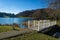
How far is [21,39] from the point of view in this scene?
246 inches

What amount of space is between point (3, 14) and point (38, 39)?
6.18 metres

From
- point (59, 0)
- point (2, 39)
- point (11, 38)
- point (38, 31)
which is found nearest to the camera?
point (2, 39)

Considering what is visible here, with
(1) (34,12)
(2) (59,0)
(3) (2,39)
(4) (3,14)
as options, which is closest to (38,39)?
(3) (2,39)

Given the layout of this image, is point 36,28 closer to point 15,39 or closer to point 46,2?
point 15,39

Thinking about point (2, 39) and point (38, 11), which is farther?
point (38, 11)

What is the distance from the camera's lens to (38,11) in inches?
992

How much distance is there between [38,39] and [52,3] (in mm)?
8369

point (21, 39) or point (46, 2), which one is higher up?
point (46, 2)

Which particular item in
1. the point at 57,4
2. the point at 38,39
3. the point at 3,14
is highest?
the point at 57,4

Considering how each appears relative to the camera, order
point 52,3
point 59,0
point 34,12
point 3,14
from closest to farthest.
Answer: point 3,14, point 59,0, point 52,3, point 34,12

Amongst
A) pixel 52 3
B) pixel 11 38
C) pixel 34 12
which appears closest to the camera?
pixel 11 38

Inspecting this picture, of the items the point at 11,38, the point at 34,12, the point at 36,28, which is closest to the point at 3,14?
the point at 36,28

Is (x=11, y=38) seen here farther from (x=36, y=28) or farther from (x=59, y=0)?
(x=59, y=0)

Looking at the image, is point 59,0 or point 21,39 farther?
point 59,0
